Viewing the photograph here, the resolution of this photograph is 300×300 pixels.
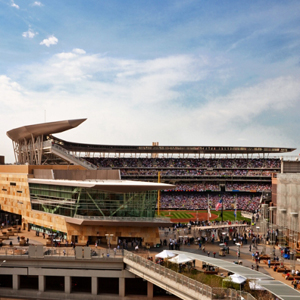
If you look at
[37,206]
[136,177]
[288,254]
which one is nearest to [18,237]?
[37,206]

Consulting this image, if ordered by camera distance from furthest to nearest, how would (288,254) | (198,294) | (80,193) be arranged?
(80,193), (288,254), (198,294)

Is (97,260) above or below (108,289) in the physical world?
above

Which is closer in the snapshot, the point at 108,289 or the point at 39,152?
the point at 108,289

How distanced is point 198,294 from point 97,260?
11458mm

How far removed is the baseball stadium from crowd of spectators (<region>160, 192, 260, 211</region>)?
0.23m

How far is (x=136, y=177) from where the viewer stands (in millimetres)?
90188

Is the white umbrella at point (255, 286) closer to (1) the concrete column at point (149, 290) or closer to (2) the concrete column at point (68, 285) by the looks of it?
(1) the concrete column at point (149, 290)

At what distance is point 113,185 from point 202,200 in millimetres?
48780

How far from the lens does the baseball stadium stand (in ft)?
131

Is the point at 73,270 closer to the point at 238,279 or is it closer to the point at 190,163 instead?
the point at 238,279

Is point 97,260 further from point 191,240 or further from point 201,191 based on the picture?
point 201,191

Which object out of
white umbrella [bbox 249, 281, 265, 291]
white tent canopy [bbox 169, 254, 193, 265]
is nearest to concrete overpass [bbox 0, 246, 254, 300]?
white tent canopy [bbox 169, 254, 193, 265]

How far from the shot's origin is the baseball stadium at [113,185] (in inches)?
1572

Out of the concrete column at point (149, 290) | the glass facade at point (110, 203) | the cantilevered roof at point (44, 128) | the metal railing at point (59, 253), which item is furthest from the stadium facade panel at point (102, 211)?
the cantilevered roof at point (44, 128)
